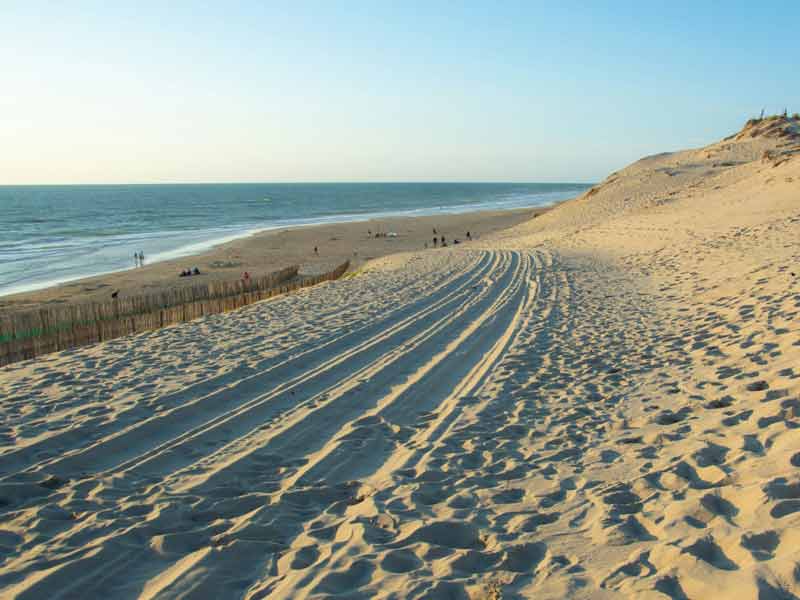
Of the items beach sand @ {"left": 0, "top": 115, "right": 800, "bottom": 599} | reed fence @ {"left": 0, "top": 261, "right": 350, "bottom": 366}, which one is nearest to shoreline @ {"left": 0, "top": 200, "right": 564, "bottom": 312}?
reed fence @ {"left": 0, "top": 261, "right": 350, "bottom": 366}

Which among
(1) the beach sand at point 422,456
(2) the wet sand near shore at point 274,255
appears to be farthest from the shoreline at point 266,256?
(1) the beach sand at point 422,456

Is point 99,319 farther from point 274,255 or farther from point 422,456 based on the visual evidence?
point 274,255

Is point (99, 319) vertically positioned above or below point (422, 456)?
above

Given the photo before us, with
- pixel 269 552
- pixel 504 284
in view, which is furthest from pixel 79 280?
pixel 269 552

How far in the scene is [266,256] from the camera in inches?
1345

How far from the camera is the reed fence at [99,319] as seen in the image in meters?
9.03

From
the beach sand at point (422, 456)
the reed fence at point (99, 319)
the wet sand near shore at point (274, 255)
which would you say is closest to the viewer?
the beach sand at point (422, 456)

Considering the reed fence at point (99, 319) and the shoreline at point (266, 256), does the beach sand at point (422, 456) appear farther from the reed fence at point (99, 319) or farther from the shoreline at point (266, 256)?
the shoreline at point (266, 256)

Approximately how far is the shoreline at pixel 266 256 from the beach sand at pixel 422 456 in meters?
14.7

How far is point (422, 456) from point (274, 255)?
30.7 metres

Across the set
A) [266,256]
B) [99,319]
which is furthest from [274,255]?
[99,319]

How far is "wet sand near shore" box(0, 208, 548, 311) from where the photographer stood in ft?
75.9

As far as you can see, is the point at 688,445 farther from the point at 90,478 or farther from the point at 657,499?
the point at 90,478

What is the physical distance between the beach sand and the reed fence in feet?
2.13
